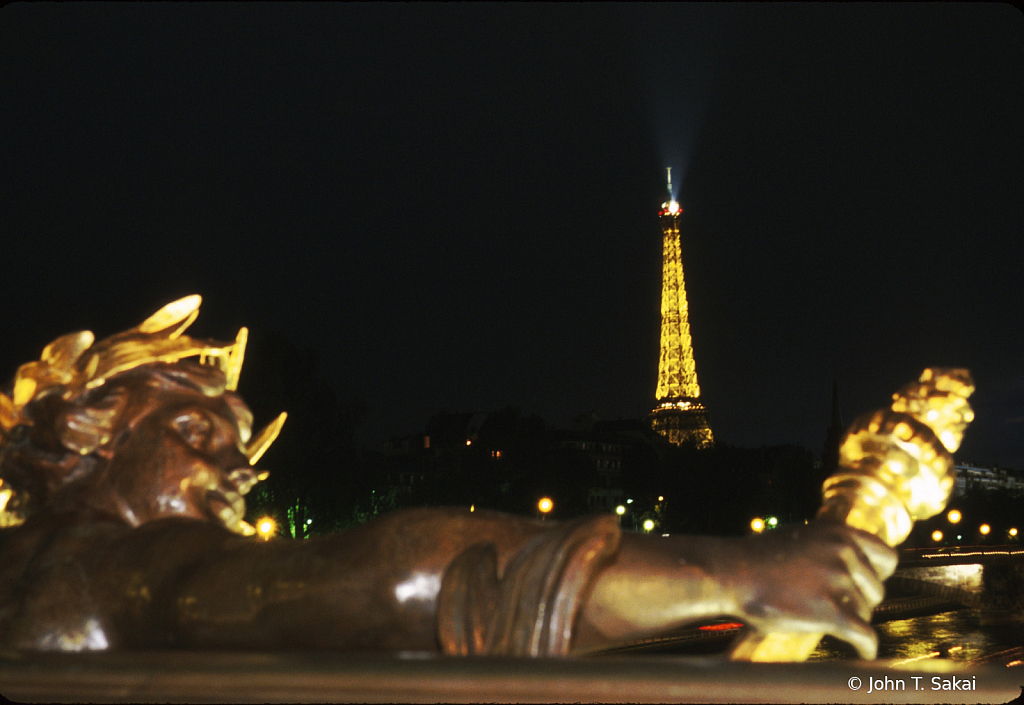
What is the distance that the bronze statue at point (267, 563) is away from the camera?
207 centimetres

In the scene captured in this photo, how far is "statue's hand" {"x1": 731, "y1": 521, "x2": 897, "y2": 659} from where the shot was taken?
2.04 meters

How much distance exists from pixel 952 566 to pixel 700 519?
2108 cm

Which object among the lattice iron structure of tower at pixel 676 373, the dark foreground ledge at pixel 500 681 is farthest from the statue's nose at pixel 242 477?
the lattice iron structure of tower at pixel 676 373

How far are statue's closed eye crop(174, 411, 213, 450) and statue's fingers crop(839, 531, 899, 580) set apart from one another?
1.70m

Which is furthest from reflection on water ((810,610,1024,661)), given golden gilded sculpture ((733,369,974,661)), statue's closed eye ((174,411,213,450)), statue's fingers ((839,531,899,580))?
statue's closed eye ((174,411,213,450))

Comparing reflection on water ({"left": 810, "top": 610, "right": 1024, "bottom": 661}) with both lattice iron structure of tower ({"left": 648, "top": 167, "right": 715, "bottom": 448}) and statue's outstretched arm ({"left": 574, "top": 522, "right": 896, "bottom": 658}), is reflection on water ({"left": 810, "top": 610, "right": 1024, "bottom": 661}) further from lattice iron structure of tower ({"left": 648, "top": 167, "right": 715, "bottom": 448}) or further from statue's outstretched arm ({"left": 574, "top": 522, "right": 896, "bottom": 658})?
lattice iron structure of tower ({"left": 648, "top": 167, "right": 715, "bottom": 448})

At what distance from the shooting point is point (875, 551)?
2.15 m

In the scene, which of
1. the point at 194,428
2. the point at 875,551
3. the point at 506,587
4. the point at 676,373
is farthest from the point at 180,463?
the point at 676,373

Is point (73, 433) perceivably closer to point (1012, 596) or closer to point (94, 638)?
point (94, 638)

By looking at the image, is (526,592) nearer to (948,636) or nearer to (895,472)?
(895,472)

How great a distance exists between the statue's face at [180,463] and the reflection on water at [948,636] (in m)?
14.8

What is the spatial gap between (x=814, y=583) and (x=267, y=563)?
1181mm

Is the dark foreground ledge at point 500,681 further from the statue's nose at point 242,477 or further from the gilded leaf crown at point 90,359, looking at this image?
the gilded leaf crown at point 90,359

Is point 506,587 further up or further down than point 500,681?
further up
